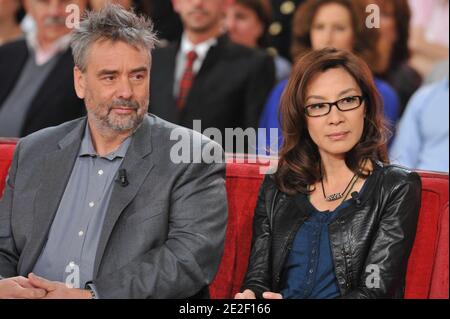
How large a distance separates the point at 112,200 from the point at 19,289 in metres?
0.29

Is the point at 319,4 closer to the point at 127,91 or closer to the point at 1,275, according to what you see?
the point at 127,91

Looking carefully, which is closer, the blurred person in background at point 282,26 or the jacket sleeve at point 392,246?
the jacket sleeve at point 392,246

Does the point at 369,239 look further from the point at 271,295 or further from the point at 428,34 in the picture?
the point at 428,34

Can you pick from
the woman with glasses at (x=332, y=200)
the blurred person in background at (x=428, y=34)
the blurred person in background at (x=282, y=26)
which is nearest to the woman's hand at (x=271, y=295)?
the woman with glasses at (x=332, y=200)

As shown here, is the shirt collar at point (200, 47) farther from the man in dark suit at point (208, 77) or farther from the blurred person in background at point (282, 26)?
the blurred person in background at point (282, 26)

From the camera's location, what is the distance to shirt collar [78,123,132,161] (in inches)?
79.7

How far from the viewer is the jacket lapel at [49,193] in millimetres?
1986

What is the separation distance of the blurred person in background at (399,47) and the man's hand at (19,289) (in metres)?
2.01

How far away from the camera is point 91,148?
206 cm

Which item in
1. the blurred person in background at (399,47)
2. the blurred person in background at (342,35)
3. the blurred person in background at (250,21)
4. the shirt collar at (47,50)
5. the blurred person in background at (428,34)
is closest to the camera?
the blurred person in background at (342,35)

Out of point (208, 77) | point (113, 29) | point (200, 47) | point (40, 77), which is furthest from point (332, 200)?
point (40, 77)

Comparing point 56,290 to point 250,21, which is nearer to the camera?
point 56,290

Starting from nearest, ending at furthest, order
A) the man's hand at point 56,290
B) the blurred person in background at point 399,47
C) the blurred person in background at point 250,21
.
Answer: the man's hand at point 56,290, the blurred person in background at point 399,47, the blurred person in background at point 250,21

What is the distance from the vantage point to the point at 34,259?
1986 mm
